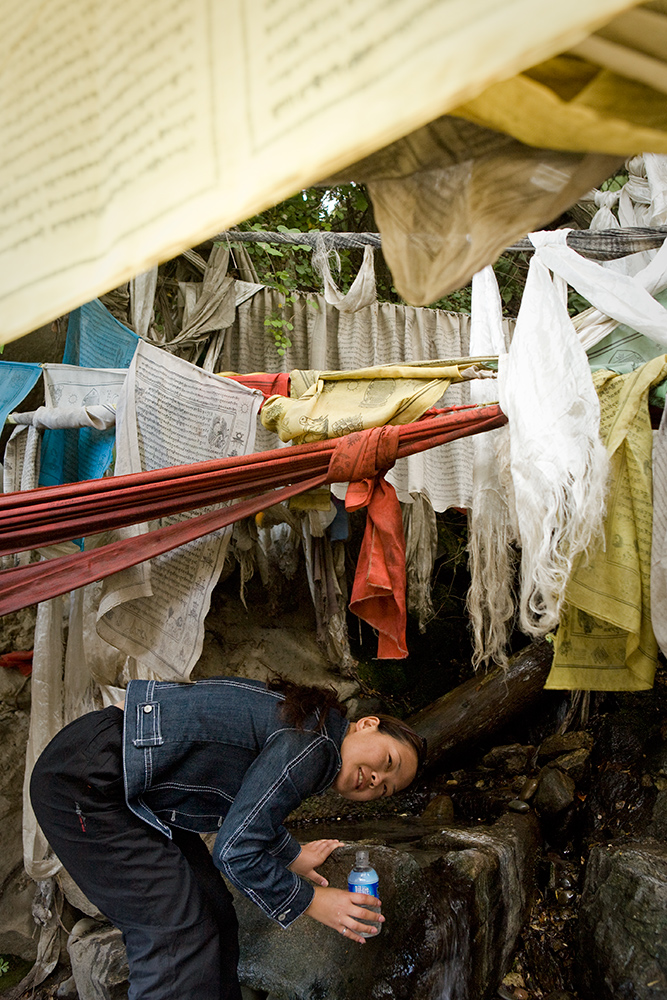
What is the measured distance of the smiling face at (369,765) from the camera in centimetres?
191

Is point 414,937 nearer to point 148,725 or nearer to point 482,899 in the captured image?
point 482,899

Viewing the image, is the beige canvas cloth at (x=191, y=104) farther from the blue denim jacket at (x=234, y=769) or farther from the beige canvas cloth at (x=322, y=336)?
the beige canvas cloth at (x=322, y=336)

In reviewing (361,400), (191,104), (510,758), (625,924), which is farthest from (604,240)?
(510,758)

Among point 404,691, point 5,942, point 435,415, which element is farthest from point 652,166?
point 5,942

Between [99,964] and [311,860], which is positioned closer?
[311,860]

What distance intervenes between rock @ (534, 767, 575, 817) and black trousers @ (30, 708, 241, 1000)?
2.29 m

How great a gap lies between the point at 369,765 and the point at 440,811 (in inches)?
85.4

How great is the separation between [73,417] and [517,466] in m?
1.29

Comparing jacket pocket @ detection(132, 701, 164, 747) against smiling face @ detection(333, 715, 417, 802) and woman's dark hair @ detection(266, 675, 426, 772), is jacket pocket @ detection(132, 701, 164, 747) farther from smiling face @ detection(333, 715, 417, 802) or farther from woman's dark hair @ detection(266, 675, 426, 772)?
smiling face @ detection(333, 715, 417, 802)

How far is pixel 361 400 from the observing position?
2.04 meters

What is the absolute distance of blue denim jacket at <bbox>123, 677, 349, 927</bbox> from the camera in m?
1.70

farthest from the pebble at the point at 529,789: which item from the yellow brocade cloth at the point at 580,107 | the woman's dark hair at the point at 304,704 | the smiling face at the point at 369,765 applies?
the yellow brocade cloth at the point at 580,107

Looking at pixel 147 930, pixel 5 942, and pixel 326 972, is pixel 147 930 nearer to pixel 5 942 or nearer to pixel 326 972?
pixel 326 972

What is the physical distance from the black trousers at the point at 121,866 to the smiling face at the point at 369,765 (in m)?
0.52
